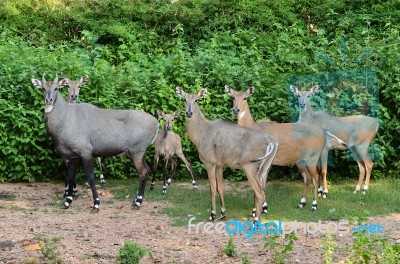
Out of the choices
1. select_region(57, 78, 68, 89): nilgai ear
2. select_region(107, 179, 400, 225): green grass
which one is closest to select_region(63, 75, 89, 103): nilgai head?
select_region(57, 78, 68, 89): nilgai ear

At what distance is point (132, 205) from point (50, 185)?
2165 mm

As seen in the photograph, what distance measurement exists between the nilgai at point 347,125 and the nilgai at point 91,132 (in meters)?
2.43

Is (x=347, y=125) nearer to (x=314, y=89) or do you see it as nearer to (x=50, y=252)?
(x=314, y=89)

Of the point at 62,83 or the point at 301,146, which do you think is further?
the point at 62,83

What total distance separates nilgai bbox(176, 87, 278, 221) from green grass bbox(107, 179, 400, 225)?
512 millimetres

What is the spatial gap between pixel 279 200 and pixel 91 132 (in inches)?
120

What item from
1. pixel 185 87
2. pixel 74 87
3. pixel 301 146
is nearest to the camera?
pixel 301 146

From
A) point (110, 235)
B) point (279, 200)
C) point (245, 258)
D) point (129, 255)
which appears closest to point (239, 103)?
Answer: point (279, 200)

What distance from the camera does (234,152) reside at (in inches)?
402

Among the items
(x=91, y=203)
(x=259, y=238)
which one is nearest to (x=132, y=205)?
(x=91, y=203)

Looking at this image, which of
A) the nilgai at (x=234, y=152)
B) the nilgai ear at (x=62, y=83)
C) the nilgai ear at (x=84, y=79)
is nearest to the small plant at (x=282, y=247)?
the nilgai at (x=234, y=152)

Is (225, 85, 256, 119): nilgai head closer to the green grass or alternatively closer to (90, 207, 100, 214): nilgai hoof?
the green grass

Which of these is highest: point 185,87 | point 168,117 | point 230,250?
point 185,87

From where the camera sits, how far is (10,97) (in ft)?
41.4
